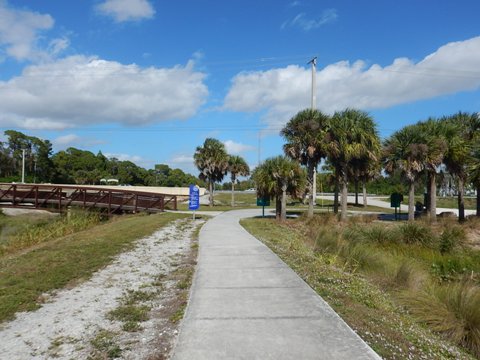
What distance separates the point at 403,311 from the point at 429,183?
22.4m

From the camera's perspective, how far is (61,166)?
94938 millimetres

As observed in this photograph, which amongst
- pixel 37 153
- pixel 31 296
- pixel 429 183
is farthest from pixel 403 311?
pixel 37 153

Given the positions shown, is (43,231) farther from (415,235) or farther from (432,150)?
(432,150)

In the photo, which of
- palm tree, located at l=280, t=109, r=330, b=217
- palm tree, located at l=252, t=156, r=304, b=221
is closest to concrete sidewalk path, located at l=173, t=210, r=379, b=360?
palm tree, located at l=252, t=156, r=304, b=221

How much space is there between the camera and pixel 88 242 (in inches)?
492

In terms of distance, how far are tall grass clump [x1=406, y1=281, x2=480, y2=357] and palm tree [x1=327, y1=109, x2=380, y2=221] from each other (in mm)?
17602

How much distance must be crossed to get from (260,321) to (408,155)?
22307 millimetres

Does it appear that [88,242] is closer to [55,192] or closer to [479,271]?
[479,271]

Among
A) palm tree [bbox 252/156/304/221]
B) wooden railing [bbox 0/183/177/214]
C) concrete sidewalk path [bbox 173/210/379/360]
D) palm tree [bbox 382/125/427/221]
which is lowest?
concrete sidewalk path [bbox 173/210/379/360]

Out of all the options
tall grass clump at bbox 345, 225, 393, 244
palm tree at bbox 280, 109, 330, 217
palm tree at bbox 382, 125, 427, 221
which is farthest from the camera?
palm tree at bbox 280, 109, 330, 217

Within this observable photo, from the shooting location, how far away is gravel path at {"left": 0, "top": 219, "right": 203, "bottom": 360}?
448 cm

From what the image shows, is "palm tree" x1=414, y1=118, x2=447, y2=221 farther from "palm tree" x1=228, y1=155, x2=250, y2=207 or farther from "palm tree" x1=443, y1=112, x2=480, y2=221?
"palm tree" x1=228, y1=155, x2=250, y2=207

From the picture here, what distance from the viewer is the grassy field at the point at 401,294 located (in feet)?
16.2

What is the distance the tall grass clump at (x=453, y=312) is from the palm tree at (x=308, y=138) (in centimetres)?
1860
